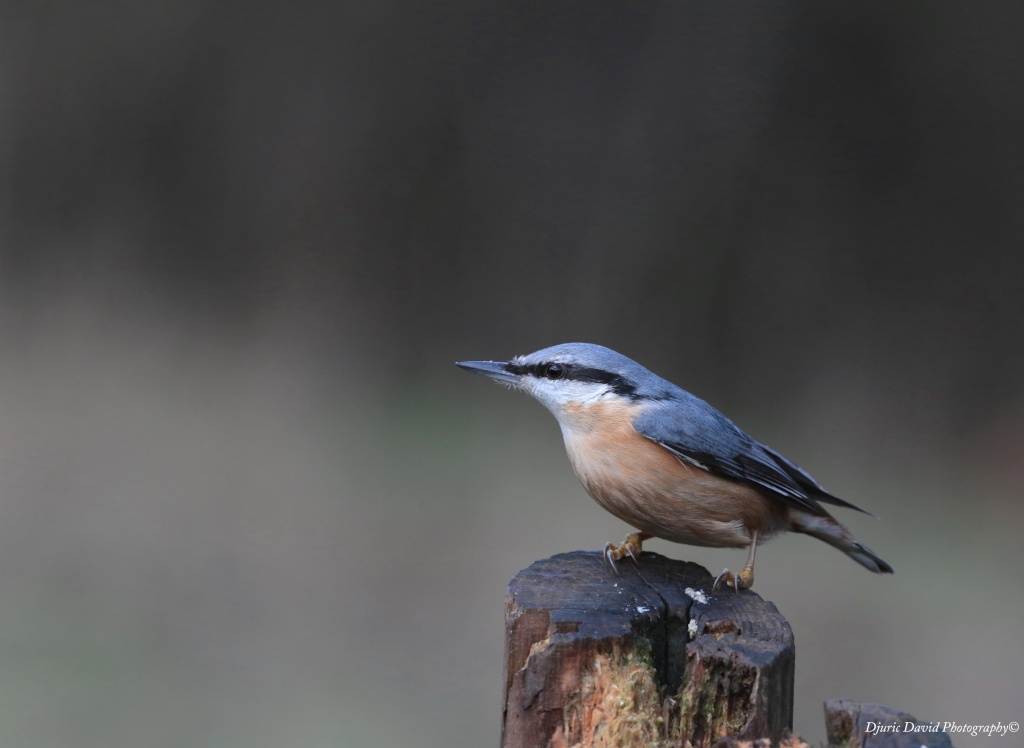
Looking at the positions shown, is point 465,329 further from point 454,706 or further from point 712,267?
point 454,706

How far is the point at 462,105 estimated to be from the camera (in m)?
7.65

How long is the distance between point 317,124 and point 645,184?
279 cm

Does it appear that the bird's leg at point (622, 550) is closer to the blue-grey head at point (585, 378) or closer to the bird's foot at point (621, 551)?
the bird's foot at point (621, 551)

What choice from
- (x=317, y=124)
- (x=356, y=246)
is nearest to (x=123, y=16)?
(x=317, y=124)

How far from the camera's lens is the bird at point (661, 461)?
2828 mm

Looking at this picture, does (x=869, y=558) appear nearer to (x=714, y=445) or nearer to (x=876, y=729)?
(x=714, y=445)

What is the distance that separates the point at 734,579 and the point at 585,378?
0.82 m

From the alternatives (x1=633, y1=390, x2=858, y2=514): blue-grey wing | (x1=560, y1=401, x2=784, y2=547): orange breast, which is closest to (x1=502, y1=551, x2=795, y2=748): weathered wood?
(x1=560, y1=401, x2=784, y2=547): orange breast

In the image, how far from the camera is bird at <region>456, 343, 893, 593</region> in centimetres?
283

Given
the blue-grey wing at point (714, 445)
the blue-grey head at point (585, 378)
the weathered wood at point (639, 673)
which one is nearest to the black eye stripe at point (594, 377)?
the blue-grey head at point (585, 378)

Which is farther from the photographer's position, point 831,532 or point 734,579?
point 831,532

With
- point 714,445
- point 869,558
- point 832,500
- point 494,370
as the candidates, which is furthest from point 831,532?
point 494,370

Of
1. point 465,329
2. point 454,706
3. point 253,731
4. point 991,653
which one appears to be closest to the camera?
point 253,731

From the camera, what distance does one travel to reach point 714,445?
2902mm
